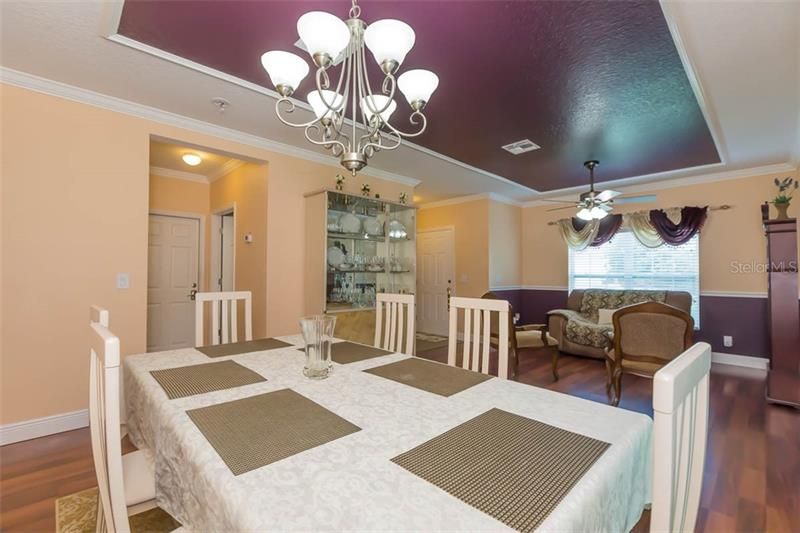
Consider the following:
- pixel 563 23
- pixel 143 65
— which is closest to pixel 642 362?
pixel 563 23

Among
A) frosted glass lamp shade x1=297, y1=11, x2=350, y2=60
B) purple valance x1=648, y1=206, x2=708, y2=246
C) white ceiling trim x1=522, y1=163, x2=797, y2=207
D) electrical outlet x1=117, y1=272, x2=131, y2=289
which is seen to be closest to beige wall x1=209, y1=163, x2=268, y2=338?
electrical outlet x1=117, y1=272, x2=131, y2=289

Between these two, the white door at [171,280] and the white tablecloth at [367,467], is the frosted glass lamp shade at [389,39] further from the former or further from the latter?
the white door at [171,280]

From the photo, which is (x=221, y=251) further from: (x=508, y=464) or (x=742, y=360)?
(x=742, y=360)

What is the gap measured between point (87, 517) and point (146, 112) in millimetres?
2832

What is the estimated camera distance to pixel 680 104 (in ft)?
9.07

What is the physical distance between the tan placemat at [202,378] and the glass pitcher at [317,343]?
0.20 meters

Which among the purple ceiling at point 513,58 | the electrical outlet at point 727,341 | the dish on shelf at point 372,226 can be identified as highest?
the purple ceiling at point 513,58

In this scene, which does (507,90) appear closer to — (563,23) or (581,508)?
(563,23)

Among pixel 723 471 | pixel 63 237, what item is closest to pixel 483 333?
pixel 723 471

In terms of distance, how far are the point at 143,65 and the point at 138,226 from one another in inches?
49.6

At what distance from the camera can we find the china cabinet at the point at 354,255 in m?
3.67

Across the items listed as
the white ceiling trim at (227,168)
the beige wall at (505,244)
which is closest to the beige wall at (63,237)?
the white ceiling trim at (227,168)

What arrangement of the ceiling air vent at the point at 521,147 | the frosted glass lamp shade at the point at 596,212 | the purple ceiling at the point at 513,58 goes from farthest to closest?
the frosted glass lamp shade at the point at 596,212, the ceiling air vent at the point at 521,147, the purple ceiling at the point at 513,58

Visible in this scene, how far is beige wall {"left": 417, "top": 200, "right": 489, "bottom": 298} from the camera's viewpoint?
585cm
